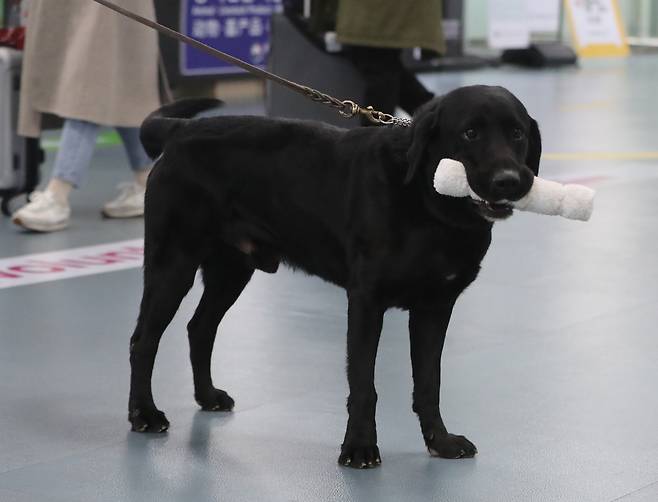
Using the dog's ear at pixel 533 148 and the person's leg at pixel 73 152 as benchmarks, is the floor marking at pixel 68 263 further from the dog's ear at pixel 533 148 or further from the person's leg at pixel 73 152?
the dog's ear at pixel 533 148

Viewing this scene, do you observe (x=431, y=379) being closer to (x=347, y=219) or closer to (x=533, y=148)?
(x=347, y=219)

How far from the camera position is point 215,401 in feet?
13.4

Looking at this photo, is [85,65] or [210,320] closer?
[210,320]

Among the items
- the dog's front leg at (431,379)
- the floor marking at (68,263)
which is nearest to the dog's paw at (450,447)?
the dog's front leg at (431,379)

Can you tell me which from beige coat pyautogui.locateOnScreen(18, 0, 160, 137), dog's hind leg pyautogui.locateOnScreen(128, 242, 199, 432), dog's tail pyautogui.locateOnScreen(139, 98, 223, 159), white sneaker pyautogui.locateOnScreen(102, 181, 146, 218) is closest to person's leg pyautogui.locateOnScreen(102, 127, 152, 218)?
white sneaker pyautogui.locateOnScreen(102, 181, 146, 218)

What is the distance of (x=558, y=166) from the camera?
9.30 metres

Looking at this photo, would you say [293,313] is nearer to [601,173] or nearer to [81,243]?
[81,243]

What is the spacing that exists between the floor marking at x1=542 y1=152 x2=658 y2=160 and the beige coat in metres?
3.58

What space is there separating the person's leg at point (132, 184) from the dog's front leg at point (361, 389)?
4.11 meters

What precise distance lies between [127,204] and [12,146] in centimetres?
70

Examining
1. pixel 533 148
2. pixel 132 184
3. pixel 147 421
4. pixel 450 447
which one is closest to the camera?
pixel 533 148

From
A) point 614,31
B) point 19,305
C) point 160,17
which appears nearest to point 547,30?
point 614,31

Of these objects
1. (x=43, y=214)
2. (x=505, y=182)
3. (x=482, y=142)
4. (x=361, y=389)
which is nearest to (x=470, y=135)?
(x=482, y=142)

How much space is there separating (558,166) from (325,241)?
19.3 feet
